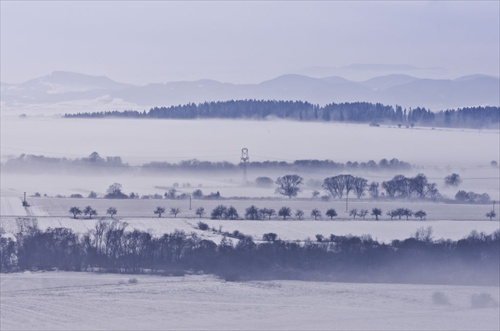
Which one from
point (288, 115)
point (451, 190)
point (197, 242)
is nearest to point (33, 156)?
point (197, 242)

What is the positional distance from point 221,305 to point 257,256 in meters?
1.41

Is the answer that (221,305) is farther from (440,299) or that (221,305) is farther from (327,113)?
(327,113)

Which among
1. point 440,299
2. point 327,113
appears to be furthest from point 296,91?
point 440,299

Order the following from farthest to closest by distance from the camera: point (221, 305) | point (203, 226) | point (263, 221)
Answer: point (263, 221)
point (203, 226)
point (221, 305)

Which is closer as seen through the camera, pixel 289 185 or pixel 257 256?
pixel 257 256

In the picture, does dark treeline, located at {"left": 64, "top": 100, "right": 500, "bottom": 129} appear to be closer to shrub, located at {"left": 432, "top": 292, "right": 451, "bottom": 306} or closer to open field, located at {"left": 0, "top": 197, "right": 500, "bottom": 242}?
open field, located at {"left": 0, "top": 197, "right": 500, "bottom": 242}

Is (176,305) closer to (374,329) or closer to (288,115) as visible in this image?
(374,329)

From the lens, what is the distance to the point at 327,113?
11.0 meters

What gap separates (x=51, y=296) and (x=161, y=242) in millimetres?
1570

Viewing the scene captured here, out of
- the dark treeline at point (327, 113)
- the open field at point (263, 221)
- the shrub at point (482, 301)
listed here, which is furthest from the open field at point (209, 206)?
the shrub at point (482, 301)

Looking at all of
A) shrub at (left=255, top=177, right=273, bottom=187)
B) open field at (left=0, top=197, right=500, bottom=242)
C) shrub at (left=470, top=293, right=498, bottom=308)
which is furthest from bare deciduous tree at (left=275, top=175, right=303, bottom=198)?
shrub at (left=470, top=293, right=498, bottom=308)

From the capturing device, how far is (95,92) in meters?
12.0

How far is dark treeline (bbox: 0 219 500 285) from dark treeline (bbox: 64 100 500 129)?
60.1 inches

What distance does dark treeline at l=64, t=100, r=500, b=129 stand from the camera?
32.2ft
